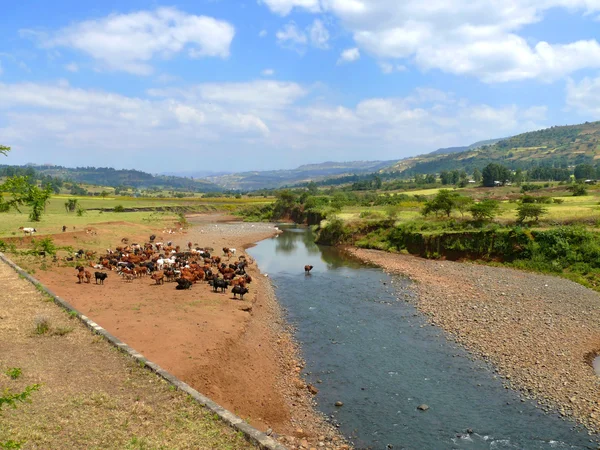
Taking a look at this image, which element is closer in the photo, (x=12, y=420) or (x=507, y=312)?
(x=12, y=420)

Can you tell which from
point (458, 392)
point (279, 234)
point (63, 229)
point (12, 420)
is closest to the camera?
point (12, 420)

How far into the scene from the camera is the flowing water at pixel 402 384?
11.5 m

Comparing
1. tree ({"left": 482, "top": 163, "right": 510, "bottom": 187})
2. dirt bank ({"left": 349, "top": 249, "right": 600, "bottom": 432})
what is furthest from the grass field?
tree ({"left": 482, "top": 163, "right": 510, "bottom": 187})

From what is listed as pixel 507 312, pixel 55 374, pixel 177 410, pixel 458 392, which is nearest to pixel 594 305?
pixel 507 312

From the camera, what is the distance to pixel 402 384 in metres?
14.4

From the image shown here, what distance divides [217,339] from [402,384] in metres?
6.76

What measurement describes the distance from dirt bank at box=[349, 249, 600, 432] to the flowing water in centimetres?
79

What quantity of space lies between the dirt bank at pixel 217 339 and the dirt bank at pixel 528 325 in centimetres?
743

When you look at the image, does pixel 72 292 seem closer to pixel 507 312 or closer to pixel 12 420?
pixel 12 420

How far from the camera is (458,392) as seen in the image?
45.5ft

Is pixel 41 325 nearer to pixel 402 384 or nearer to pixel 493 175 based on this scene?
pixel 402 384

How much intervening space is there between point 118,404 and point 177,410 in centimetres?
134

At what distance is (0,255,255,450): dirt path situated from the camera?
26.0ft

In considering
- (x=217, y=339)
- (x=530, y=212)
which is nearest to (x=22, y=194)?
(x=217, y=339)
